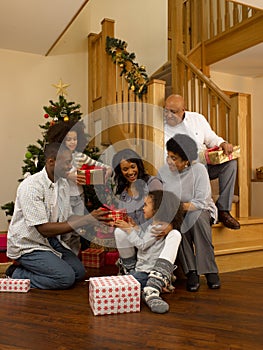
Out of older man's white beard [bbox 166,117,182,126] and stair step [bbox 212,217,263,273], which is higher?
older man's white beard [bbox 166,117,182,126]

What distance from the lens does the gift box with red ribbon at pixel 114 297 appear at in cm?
191

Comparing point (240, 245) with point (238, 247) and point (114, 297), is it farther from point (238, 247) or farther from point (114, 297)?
point (114, 297)

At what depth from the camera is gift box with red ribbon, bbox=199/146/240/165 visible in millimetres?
2893

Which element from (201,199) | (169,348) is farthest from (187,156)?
(169,348)

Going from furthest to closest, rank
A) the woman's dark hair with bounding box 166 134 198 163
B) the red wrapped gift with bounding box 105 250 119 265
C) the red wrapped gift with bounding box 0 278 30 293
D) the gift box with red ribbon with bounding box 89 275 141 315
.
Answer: the red wrapped gift with bounding box 105 250 119 265 < the woman's dark hair with bounding box 166 134 198 163 < the red wrapped gift with bounding box 0 278 30 293 < the gift box with red ribbon with bounding box 89 275 141 315

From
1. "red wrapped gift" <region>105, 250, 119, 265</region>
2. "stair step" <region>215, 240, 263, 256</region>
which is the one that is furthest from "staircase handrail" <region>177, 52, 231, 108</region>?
"red wrapped gift" <region>105, 250, 119, 265</region>

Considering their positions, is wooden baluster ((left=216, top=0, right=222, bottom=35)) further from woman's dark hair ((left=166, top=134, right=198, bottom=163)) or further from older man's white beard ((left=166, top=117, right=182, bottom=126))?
woman's dark hair ((left=166, top=134, right=198, bottom=163))

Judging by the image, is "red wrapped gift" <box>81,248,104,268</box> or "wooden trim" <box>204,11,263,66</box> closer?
"red wrapped gift" <box>81,248,104,268</box>

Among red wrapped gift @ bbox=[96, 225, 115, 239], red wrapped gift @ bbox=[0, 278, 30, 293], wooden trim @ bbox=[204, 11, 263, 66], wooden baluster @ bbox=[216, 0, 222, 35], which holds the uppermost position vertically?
wooden baluster @ bbox=[216, 0, 222, 35]

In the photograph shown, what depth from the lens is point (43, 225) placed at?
7.72 feet

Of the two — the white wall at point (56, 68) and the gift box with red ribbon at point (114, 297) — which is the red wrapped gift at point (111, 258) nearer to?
the gift box with red ribbon at point (114, 297)

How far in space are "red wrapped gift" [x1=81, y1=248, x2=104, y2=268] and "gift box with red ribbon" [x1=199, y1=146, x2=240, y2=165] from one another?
107cm

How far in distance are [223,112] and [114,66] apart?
5.29 ft

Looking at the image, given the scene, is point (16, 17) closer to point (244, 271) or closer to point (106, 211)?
point (106, 211)
